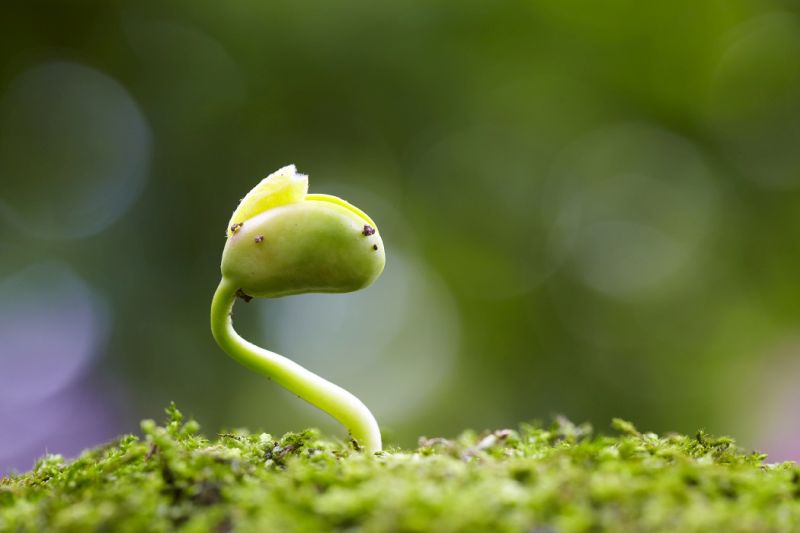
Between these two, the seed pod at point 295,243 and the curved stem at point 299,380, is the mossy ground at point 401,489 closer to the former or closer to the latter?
the curved stem at point 299,380

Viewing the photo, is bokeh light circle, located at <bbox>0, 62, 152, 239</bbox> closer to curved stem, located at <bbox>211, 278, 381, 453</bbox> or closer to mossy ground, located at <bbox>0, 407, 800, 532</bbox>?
curved stem, located at <bbox>211, 278, 381, 453</bbox>

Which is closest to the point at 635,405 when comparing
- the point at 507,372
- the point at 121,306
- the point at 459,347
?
the point at 507,372

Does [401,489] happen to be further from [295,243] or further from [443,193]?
[443,193]

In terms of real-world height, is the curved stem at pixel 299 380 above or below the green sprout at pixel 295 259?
below

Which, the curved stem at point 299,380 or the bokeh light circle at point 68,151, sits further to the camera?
the bokeh light circle at point 68,151

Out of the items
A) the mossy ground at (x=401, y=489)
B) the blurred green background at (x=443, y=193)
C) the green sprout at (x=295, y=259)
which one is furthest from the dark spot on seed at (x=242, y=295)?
the blurred green background at (x=443, y=193)

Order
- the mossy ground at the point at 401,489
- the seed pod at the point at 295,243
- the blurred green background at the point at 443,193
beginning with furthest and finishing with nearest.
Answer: the blurred green background at the point at 443,193, the seed pod at the point at 295,243, the mossy ground at the point at 401,489

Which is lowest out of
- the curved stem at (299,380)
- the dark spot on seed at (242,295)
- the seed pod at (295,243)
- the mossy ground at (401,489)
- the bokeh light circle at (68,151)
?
the mossy ground at (401,489)

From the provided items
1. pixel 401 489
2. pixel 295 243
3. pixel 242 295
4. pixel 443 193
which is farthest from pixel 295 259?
pixel 443 193
